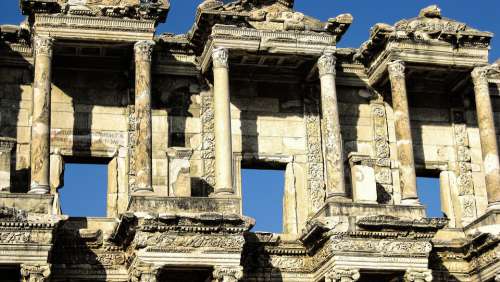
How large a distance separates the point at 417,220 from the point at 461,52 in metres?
5.10

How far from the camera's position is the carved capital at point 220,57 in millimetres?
22859

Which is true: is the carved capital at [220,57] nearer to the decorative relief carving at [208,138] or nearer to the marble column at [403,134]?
the decorative relief carving at [208,138]

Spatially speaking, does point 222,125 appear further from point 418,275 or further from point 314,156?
point 418,275

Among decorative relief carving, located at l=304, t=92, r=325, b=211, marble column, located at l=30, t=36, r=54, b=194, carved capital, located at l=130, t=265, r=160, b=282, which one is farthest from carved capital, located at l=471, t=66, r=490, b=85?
marble column, located at l=30, t=36, r=54, b=194

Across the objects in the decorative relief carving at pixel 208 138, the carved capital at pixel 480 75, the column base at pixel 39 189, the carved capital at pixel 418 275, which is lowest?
the carved capital at pixel 418 275

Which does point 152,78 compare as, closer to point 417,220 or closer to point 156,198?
point 156,198

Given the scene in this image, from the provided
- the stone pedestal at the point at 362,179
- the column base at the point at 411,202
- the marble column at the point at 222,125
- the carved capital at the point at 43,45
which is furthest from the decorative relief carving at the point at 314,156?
the carved capital at the point at 43,45

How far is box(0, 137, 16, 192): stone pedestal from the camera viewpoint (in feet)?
70.5

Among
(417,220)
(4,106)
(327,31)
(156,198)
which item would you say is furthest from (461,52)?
(4,106)

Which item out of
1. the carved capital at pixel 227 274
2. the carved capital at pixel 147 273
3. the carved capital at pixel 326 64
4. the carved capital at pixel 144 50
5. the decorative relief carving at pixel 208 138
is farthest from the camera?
the decorative relief carving at pixel 208 138

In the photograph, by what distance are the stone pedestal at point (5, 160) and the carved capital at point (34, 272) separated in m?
2.30

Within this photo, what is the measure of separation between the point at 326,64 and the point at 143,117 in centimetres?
471

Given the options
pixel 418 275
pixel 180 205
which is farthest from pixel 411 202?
pixel 180 205

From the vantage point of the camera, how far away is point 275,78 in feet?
82.0
